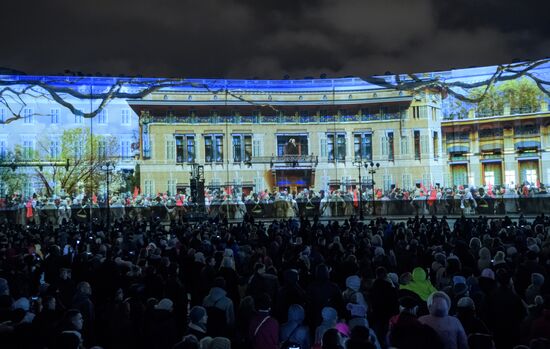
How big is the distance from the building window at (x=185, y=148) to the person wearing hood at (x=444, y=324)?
→ 139 feet

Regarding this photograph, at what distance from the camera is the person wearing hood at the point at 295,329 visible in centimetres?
675

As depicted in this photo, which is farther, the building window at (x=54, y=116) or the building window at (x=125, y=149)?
the building window at (x=125, y=149)

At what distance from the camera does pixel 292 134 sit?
49.2m

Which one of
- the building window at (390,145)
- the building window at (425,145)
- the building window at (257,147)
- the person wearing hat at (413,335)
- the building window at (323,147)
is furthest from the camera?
the building window at (323,147)

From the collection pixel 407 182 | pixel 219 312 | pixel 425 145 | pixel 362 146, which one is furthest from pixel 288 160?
pixel 219 312

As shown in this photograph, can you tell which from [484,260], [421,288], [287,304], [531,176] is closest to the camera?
[287,304]

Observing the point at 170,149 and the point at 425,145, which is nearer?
the point at 170,149

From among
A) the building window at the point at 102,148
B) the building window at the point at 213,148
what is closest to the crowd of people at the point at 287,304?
the building window at the point at 102,148

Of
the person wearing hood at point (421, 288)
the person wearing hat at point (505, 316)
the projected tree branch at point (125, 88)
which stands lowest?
the person wearing hat at point (505, 316)

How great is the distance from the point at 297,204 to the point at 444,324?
37.8 metres

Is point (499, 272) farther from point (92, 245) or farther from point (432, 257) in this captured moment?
point (92, 245)

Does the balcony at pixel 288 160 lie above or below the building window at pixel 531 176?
above

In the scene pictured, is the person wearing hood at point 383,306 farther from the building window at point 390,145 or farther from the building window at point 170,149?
the building window at point 390,145

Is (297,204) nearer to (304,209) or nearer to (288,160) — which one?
(304,209)
